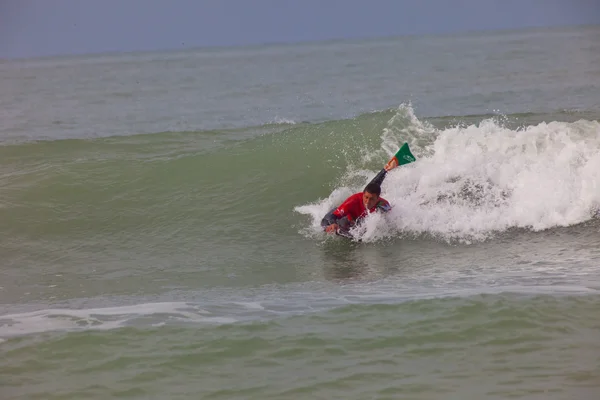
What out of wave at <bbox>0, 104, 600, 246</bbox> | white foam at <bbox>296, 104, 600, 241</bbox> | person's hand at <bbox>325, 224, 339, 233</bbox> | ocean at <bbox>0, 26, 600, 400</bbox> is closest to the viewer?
ocean at <bbox>0, 26, 600, 400</bbox>

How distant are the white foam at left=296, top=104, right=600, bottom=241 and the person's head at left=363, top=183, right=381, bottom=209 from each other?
258mm

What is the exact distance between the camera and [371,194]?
386 inches

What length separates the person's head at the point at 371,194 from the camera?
9.80 metres

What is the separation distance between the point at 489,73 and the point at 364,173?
1956cm

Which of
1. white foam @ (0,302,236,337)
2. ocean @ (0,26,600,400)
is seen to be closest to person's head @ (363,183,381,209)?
ocean @ (0,26,600,400)

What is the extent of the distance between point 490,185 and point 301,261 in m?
3.60

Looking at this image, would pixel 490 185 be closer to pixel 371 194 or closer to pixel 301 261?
pixel 371 194

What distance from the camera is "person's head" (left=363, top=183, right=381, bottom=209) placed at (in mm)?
9800

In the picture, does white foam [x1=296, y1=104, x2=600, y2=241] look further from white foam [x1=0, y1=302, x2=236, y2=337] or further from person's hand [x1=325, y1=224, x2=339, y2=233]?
white foam [x1=0, y1=302, x2=236, y2=337]

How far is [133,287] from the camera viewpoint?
8578 mm

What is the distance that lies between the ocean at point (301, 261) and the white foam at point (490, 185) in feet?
0.13

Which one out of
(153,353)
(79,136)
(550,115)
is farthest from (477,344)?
(79,136)

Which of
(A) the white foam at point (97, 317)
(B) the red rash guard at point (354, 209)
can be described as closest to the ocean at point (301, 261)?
(A) the white foam at point (97, 317)

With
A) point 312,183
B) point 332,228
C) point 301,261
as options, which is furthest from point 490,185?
point 301,261
